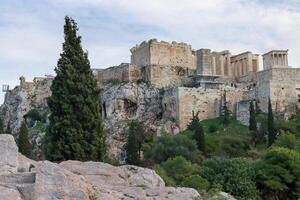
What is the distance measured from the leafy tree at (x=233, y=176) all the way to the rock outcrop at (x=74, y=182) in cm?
1798

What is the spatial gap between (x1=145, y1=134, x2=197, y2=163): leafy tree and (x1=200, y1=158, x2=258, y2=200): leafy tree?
46.8ft

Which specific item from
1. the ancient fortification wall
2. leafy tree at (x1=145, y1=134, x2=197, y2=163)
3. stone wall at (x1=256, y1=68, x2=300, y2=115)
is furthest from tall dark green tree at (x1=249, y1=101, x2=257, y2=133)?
leafy tree at (x1=145, y1=134, x2=197, y2=163)

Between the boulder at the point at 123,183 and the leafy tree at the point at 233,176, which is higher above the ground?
the boulder at the point at 123,183

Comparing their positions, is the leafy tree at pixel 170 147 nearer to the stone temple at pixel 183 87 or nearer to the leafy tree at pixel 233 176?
the stone temple at pixel 183 87

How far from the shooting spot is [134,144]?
56.5m

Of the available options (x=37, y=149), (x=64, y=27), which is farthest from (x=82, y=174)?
(x=37, y=149)

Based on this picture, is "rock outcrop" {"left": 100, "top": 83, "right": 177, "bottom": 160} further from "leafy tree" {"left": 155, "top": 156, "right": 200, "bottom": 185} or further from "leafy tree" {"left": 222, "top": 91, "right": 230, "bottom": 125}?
"leafy tree" {"left": 155, "top": 156, "right": 200, "bottom": 185}

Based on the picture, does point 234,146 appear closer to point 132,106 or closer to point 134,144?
point 134,144

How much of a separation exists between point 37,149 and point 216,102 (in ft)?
65.5

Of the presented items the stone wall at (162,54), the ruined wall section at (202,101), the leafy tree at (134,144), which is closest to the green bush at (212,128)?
the ruined wall section at (202,101)

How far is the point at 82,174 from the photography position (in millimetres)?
16344

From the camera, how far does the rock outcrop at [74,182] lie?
1334 centimetres

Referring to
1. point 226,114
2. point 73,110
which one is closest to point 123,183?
point 73,110

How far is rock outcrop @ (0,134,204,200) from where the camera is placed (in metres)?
13.3
